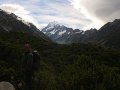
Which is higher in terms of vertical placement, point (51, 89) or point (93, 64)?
point (93, 64)

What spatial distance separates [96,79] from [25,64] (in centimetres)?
323

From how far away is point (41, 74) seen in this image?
15.5 metres

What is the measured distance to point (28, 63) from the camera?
11977 millimetres

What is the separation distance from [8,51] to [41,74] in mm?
12591

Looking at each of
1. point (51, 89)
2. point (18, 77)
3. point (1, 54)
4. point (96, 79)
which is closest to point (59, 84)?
point (51, 89)

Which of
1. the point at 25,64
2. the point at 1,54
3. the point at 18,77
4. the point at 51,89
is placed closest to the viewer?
the point at 25,64

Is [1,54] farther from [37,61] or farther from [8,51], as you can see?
[37,61]

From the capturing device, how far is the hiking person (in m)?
11.9

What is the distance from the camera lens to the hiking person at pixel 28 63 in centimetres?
1189

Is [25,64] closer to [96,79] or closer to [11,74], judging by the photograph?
[96,79]

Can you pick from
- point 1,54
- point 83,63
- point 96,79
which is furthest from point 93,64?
point 1,54

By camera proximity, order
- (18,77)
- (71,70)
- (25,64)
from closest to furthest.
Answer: (25,64), (71,70), (18,77)

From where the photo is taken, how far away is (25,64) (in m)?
12.1

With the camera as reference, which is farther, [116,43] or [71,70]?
[116,43]
